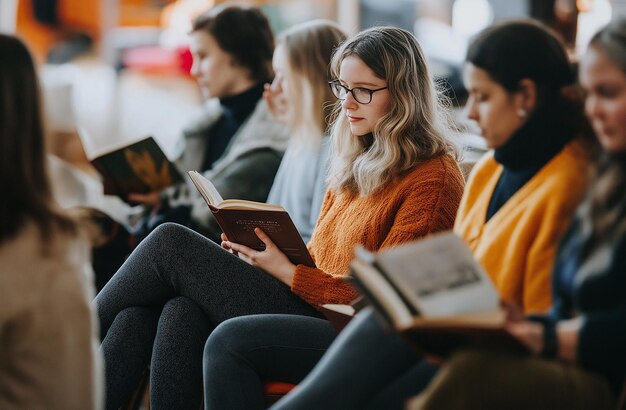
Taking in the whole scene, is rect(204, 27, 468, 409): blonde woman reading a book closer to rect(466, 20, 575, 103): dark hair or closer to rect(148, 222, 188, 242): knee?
rect(148, 222, 188, 242): knee

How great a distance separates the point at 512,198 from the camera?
1.63m

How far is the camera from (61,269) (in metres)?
1.29

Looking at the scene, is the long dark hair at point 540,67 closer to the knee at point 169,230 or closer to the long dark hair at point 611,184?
the long dark hair at point 611,184

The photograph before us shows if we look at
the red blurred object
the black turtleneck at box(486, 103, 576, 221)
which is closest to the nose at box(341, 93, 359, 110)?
the black turtleneck at box(486, 103, 576, 221)

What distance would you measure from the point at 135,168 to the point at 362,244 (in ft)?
3.21

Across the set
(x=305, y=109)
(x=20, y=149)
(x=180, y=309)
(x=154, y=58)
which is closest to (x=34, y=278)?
(x=20, y=149)

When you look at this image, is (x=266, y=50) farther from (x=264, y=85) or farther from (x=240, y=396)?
(x=240, y=396)

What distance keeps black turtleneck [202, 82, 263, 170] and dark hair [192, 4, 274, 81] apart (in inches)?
3.1

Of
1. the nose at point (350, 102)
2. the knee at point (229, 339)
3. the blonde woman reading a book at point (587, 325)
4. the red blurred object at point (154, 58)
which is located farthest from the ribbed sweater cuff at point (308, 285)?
the red blurred object at point (154, 58)

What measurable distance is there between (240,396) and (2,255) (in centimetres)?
73

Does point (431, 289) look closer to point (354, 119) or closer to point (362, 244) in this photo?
point (362, 244)

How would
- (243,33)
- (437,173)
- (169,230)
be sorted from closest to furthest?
(437,173), (169,230), (243,33)

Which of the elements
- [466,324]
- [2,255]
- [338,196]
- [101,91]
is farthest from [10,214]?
[101,91]

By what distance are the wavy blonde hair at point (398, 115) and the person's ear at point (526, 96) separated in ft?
1.58
